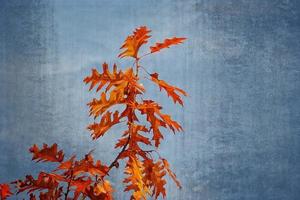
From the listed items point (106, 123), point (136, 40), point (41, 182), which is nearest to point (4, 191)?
point (41, 182)

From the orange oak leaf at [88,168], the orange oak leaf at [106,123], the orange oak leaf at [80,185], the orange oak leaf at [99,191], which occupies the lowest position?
the orange oak leaf at [99,191]

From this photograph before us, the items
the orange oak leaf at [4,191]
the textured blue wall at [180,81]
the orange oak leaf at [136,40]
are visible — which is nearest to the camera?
the orange oak leaf at [136,40]

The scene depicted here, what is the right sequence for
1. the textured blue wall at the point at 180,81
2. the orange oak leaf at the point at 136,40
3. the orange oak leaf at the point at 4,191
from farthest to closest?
the textured blue wall at the point at 180,81
the orange oak leaf at the point at 4,191
the orange oak leaf at the point at 136,40

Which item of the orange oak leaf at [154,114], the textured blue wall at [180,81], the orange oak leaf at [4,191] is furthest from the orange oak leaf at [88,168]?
the textured blue wall at [180,81]

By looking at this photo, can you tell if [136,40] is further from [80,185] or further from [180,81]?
[180,81]

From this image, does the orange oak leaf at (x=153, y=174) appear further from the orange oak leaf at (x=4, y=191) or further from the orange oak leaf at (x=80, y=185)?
the orange oak leaf at (x=4, y=191)

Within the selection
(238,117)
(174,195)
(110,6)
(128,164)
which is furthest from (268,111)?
(128,164)

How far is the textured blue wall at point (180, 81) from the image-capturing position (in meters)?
3.26

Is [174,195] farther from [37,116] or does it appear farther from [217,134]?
[37,116]

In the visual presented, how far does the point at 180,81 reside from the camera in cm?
329

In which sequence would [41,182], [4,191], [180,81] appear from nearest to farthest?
[41,182] < [4,191] < [180,81]

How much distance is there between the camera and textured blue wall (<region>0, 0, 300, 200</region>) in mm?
3260

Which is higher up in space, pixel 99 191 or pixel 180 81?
pixel 180 81

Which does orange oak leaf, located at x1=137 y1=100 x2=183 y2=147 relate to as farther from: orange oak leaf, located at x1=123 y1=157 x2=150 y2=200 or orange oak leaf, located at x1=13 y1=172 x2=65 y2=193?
orange oak leaf, located at x1=13 y1=172 x2=65 y2=193
